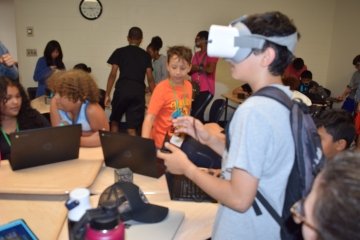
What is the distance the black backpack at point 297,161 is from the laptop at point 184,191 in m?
0.51

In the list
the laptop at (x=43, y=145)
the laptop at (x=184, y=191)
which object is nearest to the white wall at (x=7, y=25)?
the laptop at (x=43, y=145)

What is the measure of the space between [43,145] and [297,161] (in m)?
1.23

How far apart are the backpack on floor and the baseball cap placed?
0.44 meters

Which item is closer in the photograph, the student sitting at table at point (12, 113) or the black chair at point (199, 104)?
the student sitting at table at point (12, 113)

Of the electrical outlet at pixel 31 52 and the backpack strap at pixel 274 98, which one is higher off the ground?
the electrical outlet at pixel 31 52

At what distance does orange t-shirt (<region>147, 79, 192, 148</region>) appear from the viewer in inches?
88.1

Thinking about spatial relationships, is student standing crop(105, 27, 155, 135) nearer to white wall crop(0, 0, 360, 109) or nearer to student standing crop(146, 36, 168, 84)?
student standing crop(146, 36, 168, 84)

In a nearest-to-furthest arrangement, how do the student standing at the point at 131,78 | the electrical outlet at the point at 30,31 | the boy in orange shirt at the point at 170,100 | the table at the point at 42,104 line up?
the boy in orange shirt at the point at 170,100 < the table at the point at 42,104 < the student standing at the point at 131,78 < the electrical outlet at the point at 30,31

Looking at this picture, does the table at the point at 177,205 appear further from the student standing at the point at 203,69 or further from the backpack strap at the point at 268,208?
the student standing at the point at 203,69

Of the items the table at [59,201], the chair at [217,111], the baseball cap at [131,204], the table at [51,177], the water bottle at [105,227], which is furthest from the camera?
the chair at [217,111]

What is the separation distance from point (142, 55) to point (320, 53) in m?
3.97

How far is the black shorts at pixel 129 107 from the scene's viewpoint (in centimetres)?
373

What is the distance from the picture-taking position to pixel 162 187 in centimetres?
163

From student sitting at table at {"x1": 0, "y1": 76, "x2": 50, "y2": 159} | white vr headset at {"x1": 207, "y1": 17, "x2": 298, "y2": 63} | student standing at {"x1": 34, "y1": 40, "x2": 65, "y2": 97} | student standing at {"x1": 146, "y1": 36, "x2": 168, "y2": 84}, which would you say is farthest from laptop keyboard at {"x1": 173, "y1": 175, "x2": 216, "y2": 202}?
student standing at {"x1": 34, "y1": 40, "x2": 65, "y2": 97}
